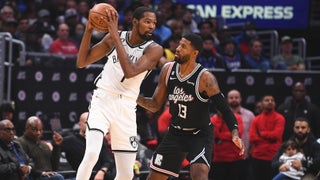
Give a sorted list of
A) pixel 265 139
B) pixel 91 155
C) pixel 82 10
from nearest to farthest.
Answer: pixel 91 155 → pixel 265 139 → pixel 82 10

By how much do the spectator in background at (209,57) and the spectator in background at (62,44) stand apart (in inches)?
95.8

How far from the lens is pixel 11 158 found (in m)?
11.9

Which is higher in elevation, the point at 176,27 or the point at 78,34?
the point at 176,27

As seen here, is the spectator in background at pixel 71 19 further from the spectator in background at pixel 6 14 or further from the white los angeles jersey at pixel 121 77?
the white los angeles jersey at pixel 121 77

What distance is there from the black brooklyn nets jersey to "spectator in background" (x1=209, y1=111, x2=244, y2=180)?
4492 mm

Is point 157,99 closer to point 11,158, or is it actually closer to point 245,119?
point 11,158

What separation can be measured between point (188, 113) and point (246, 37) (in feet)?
29.3

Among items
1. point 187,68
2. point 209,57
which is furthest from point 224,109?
point 209,57

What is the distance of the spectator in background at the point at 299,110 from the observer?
15508 mm

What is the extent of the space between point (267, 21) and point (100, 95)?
1138 cm

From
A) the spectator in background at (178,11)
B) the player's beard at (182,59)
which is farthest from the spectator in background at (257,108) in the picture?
the player's beard at (182,59)

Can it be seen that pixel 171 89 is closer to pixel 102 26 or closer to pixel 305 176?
pixel 102 26

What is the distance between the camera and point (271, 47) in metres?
19.0

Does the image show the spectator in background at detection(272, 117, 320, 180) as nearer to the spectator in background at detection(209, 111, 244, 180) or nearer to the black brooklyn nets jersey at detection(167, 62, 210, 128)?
the spectator in background at detection(209, 111, 244, 180)
